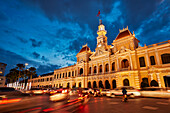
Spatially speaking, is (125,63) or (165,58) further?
(125,63)

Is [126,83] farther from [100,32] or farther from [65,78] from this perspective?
[65,78]

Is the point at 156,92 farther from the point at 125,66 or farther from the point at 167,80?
the point at 125,66

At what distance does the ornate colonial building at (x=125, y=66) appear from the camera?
76.5 feet

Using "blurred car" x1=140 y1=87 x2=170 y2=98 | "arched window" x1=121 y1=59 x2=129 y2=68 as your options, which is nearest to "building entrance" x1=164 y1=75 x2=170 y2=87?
"arched window" x1=121 y1=59 x2=129 y2=68

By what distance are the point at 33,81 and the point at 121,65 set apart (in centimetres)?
7154

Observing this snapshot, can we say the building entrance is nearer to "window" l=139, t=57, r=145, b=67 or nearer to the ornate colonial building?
the ornate colonial building

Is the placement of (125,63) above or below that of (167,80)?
above

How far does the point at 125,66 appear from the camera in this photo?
30.2 meters

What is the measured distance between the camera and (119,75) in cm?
2897

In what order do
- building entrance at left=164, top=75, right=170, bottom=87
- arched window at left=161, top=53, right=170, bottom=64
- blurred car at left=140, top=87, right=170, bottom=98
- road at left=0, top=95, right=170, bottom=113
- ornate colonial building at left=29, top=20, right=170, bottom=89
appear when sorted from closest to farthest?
road at left=0, top=95, right=170, bottom=113, blurred car at left=140, top=87, right=170, bottom=98, building entrance at left=164, top=75, right=170, bottom=87, arched window at left=161, top=53, right=170, bottom=64, ornate colonial building at left=29, top=20, right=170, bottom=89

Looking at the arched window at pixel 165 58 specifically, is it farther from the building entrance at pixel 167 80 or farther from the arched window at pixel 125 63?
the arched window at pixel 125 63

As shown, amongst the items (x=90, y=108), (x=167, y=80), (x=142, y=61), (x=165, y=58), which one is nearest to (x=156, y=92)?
(x=90, y=108)

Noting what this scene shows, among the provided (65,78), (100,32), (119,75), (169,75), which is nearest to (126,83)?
(119,75)

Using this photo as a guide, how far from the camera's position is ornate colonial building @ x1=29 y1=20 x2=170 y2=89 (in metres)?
23.3
